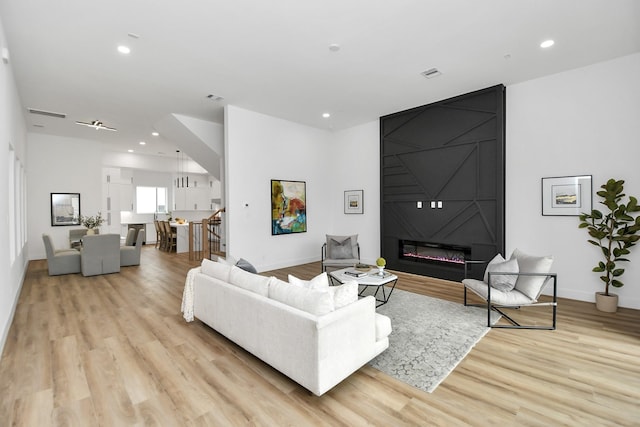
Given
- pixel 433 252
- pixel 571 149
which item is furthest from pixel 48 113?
pixel 571 149

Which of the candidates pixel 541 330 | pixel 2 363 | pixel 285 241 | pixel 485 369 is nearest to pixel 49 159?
pixel 285 241

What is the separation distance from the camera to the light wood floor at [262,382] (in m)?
2.05

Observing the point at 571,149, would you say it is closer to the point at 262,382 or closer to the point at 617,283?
the point at 617,283

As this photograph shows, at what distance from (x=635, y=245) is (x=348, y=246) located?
4.12 metres

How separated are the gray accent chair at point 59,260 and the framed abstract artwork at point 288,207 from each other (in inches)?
163

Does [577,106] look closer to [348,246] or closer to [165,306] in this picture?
[348,246]

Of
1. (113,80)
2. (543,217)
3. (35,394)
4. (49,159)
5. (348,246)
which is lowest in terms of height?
(35,394)

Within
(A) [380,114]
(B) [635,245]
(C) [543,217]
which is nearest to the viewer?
(B) [635,245]

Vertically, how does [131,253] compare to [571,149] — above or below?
below

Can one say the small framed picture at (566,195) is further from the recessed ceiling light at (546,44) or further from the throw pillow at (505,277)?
the recessed ceiling light at (546,44)

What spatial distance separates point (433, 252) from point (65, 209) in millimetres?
9476

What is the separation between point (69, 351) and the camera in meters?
2.99

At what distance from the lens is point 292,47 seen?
372 cm

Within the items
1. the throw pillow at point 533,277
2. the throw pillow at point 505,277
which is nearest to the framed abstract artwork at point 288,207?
the throw pillow at point 505,277
